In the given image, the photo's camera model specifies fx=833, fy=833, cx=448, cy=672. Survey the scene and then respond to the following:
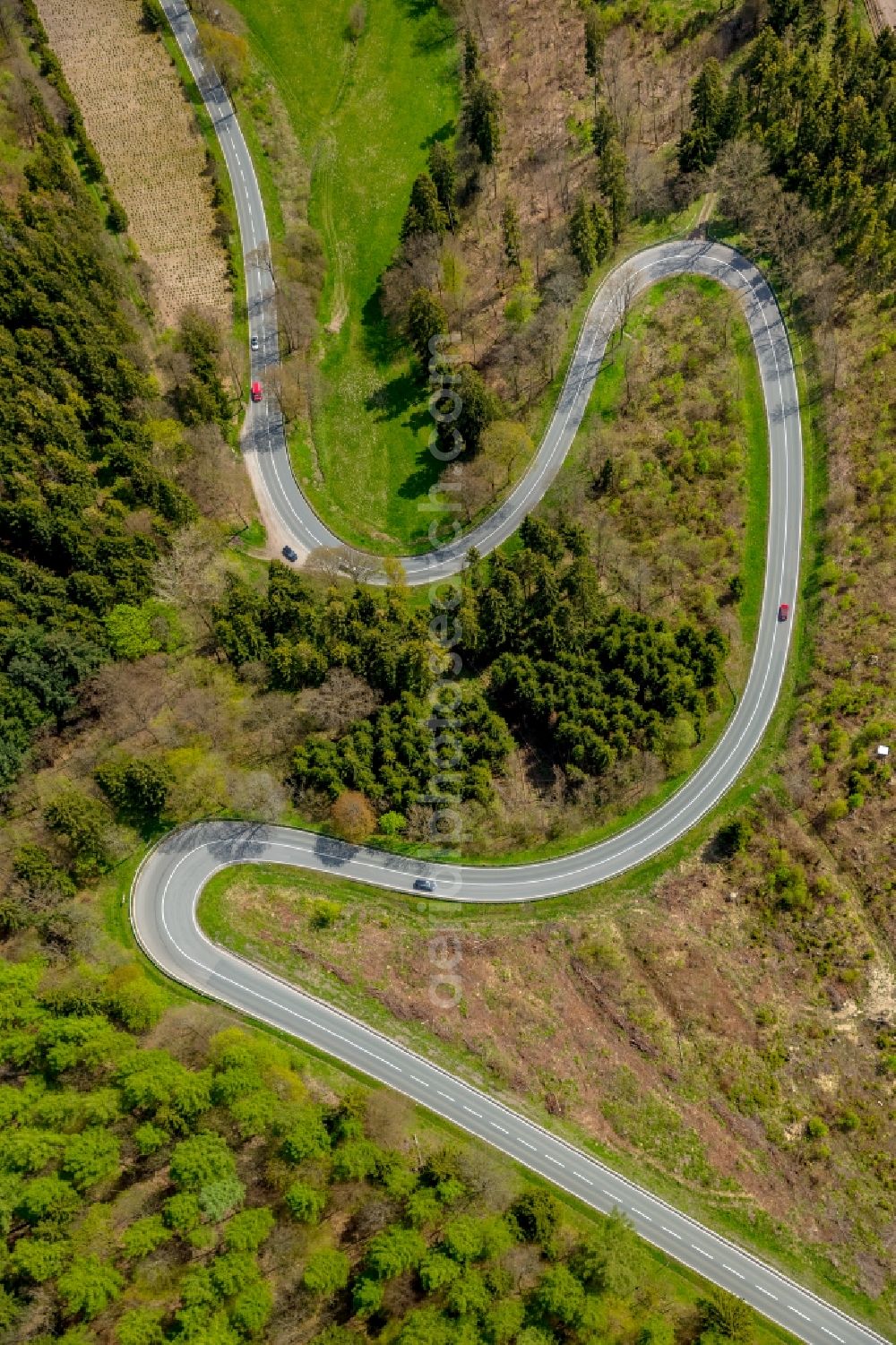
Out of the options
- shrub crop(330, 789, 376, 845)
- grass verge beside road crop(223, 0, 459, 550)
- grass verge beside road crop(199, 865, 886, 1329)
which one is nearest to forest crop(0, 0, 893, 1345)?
shrub crop(330, 789, 376, 845)

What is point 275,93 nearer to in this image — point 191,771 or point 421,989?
point 191,771

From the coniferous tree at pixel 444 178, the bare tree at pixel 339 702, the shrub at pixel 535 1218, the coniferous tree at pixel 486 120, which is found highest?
the coniferous tree at pixel 486 120

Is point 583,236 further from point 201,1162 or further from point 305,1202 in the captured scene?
point 305,1202

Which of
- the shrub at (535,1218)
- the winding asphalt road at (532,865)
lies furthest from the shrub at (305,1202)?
the shrub at (535,1218)

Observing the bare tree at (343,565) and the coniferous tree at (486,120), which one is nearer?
the bare tree at (343,565)

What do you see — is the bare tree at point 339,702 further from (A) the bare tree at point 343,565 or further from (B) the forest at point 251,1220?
(B) the forest at point 251,1220

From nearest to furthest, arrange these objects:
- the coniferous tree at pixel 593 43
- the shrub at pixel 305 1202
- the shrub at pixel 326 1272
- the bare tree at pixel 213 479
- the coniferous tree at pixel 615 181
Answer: the shrub at pixel 326 1272 → the shrub at pixel 305 1202 → the bare tree at pixel 213 479 → the coniferous tree at pixel 615 181 → the coniferous tree at pixel 593 43
